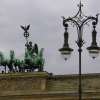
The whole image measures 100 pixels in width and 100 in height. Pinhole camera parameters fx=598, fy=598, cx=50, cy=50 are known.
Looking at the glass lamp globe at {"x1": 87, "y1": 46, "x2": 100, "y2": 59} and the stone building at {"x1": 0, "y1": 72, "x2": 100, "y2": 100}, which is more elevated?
the glass lamp globe at {"x1": 87, "y1": 46, "x2": 100, "y2": 59}

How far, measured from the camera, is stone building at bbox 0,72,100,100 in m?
47.7

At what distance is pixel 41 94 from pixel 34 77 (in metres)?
1.58

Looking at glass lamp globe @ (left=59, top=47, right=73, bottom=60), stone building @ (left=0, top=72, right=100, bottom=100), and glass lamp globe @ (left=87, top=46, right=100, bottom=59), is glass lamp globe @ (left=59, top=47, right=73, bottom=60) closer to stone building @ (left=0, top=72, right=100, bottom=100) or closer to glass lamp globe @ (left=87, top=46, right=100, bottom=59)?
glass lamp globe @ (left=87, top=46, right=100, bottom=59)

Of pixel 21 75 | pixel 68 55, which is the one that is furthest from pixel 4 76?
pixel 68 55

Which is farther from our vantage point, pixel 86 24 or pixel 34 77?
pixel 34 77

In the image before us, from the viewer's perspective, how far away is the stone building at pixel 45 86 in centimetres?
4769

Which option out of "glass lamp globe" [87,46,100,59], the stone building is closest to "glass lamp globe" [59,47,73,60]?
"glass lamp globe" [87,46,100,59]

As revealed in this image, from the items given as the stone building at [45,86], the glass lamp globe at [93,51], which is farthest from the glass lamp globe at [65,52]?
the stone building at [45,86]

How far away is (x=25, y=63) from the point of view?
49.0 meters

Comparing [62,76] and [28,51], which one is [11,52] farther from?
[62,76]

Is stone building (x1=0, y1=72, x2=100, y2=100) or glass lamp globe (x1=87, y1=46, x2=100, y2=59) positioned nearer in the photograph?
glass lamp globe (x1=87, y1=46, x2=100, y2=59)

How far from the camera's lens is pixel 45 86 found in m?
48.9

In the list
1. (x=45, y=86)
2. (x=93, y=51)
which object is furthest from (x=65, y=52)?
(x=45, y=86)

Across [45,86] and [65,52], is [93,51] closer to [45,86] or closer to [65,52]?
[65,52]
